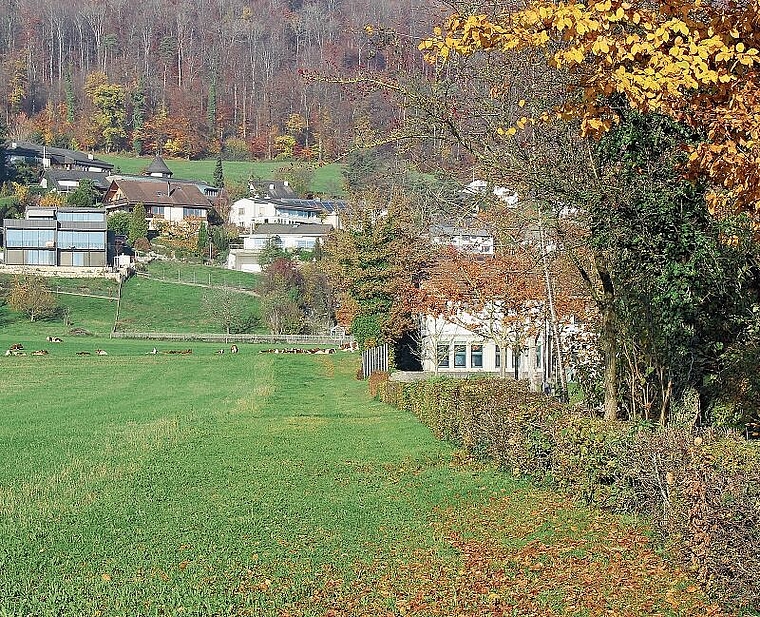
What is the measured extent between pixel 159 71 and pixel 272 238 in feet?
227

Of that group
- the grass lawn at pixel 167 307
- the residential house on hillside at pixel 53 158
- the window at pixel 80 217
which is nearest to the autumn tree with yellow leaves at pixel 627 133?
the grass lawn at pixel 167 307

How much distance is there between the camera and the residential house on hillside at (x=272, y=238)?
93.7m

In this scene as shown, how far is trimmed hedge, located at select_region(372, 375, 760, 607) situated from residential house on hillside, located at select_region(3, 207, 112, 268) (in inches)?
2943

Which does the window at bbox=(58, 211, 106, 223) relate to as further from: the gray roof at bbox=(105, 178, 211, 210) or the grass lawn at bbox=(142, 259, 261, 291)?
the gray roof at bbox=(105, 178, 211, 210)

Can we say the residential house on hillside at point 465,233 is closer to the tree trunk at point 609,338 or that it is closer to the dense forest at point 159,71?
the tree trunk at point 609,338

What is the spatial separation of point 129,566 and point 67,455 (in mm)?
7276

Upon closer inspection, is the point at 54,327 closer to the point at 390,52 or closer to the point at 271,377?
the point at 271,377

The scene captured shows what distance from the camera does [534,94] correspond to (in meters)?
11.9

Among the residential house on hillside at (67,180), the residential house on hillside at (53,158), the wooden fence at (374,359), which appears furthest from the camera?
the residential house on hillside at (53,158)

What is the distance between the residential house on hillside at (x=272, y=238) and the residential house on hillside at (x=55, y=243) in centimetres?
1230

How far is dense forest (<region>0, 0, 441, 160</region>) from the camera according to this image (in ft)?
447

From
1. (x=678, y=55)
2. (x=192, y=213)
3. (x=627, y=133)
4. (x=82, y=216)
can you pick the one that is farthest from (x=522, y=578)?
(x=192, y=213)

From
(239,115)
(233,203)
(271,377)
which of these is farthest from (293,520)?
(239,115)

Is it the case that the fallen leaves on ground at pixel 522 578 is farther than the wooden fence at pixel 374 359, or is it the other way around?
the wooden fence at pixel 374 359
